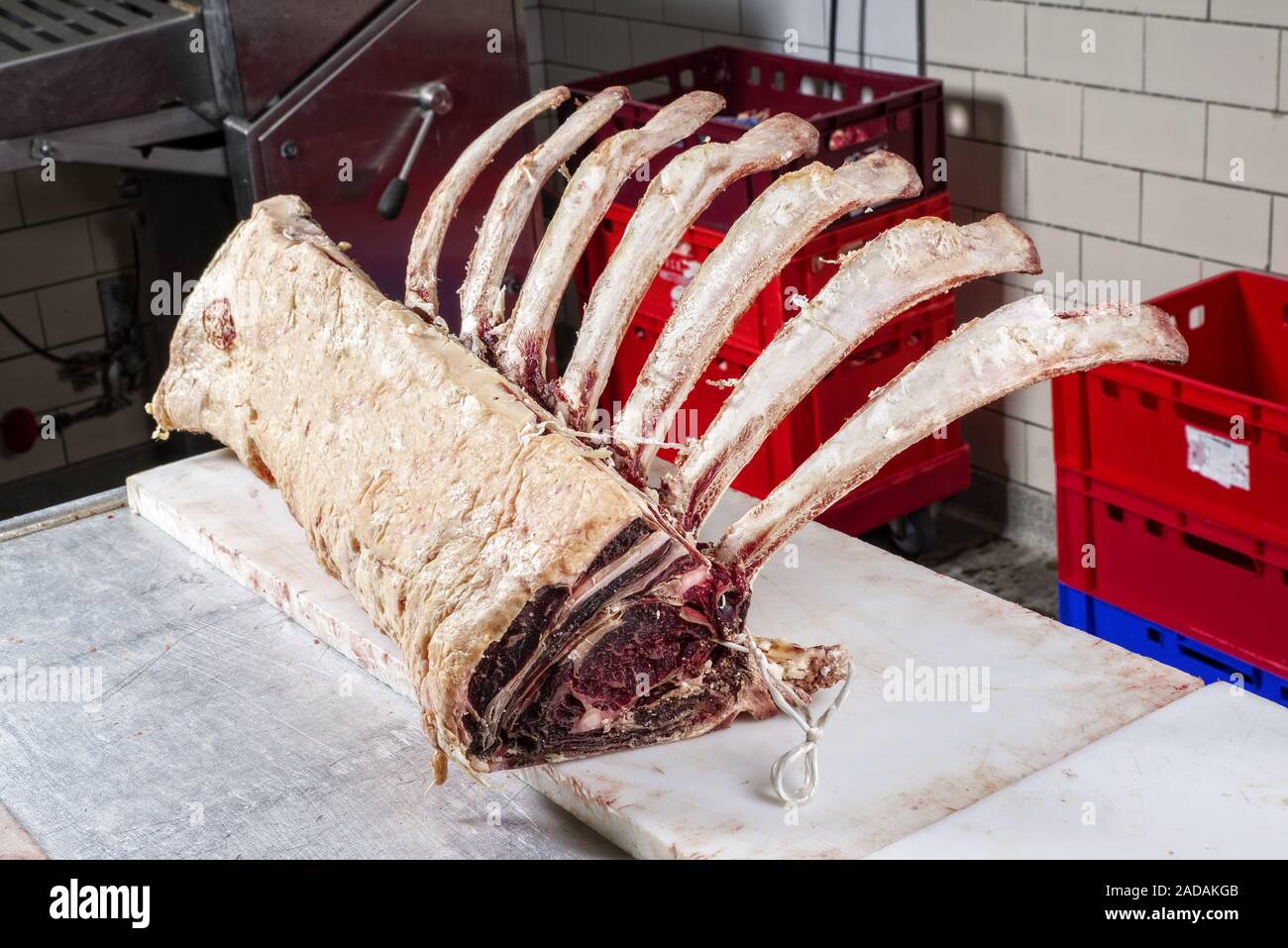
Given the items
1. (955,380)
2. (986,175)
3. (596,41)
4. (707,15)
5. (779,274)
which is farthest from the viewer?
(596,41)

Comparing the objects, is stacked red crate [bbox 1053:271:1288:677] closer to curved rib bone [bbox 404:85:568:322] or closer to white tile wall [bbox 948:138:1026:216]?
white tile wall [bbox 948:138:1026:216]

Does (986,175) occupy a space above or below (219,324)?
below

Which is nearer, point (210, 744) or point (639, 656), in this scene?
point (639, 656)

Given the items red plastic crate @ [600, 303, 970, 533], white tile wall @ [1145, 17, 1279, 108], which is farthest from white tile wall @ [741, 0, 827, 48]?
white tile wall @ [1145, 17, 1279, 108]

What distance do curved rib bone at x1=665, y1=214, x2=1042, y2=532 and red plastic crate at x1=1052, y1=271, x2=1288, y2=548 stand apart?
1157 millimetres

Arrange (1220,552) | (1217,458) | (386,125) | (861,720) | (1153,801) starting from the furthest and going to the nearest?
(386,125), (1220,552), (1217,458), (861,720), (1153,801)

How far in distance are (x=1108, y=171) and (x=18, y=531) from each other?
283cm

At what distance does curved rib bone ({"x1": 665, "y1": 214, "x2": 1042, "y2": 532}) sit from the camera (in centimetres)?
195

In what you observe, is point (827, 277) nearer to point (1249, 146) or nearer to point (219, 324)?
point (1249, 146)

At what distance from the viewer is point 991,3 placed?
13.7 feet

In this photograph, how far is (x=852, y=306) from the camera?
6.42 feet

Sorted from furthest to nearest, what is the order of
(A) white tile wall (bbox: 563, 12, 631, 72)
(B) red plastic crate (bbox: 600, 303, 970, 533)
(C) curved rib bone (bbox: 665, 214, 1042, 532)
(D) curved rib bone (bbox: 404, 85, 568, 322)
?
(A) white tile wall (bbox: 563, 12, 631, 72)
(B) red plastic crate (bbox: 600, 303, 970, 533)
(D) curved rib bone (bbox: 404, 85, 568, 322)
(C) curved rib bone (bbox: 665, 214, 1042, 532)

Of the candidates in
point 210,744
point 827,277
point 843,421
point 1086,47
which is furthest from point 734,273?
point 1086,47

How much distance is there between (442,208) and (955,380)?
1080 mm
